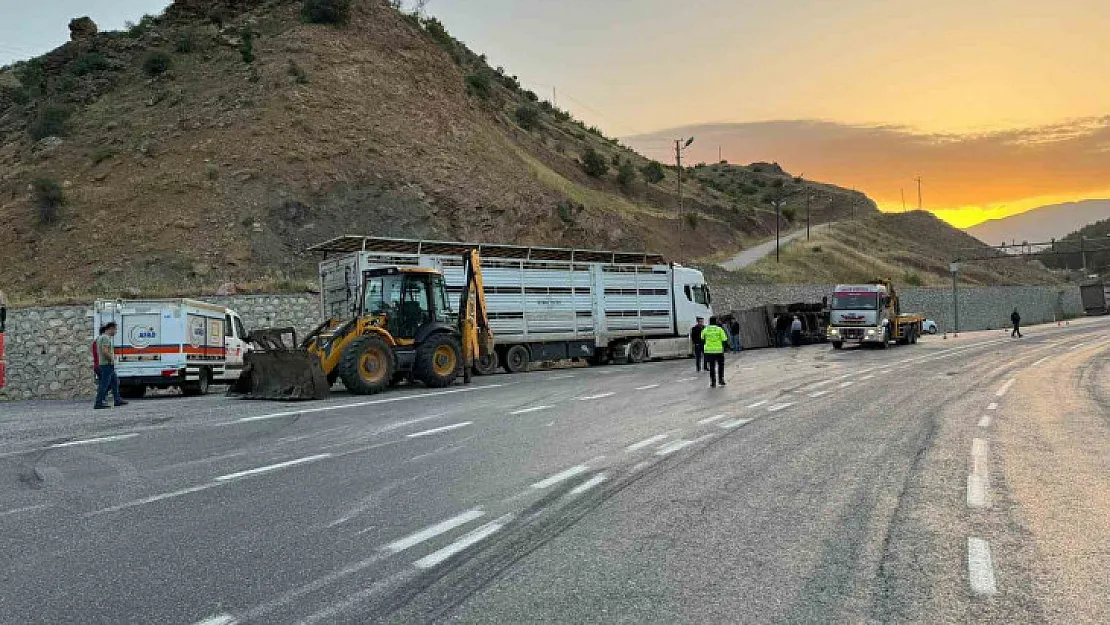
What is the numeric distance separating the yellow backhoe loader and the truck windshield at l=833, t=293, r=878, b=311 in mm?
21819

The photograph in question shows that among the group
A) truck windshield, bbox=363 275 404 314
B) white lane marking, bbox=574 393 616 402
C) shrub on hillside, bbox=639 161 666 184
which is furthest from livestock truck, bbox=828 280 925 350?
shrub on hillside, bbox=639 161 666 184

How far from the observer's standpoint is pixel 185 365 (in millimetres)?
21172

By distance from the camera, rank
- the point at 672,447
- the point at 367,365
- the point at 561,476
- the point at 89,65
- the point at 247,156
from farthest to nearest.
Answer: the point at 89,65 < the point at 247,156 < the point at 367,365 < the point at 672,447 < the point at 561,476

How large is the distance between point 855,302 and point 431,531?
35.0 m

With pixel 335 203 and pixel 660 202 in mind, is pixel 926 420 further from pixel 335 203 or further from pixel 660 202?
pixel 660 202

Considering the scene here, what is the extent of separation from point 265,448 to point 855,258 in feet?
303

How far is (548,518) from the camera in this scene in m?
6.60

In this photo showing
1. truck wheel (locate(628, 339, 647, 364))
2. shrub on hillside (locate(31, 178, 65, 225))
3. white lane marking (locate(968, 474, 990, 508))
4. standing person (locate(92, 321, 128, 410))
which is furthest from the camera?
shrub on hillside (locate(31, 178, 65, 225))

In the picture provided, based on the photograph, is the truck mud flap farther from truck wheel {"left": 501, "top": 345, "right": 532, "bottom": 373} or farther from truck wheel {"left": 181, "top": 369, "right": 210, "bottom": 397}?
truck wheel {"left": 501, "top": 345, "right": 532, "bottom": 373}

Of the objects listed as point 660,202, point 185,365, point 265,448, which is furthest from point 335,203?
point 660,202

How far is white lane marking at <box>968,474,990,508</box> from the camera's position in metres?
7.12

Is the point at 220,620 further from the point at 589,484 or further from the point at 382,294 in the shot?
the point at 382,294

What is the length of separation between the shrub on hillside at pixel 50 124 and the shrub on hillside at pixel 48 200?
7.79 metres

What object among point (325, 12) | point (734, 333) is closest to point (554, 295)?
point (734, 333)
